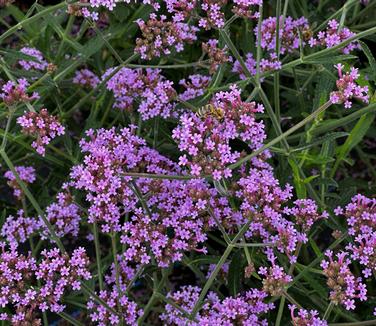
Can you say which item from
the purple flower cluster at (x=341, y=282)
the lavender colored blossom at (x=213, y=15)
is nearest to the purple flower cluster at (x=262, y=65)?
the lavender colored blossom at (x=213, y=15)

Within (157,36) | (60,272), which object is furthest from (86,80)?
(60,272)

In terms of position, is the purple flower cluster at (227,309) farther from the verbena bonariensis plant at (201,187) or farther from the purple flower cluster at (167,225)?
the purple flower cluster at (167,225)

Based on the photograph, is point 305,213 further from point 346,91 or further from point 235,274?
point 346,91

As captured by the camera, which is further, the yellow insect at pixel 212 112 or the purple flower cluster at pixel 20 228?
the purple flower cluster at pixel 20 228

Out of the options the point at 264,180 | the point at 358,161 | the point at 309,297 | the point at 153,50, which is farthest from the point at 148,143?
the point at 358,161

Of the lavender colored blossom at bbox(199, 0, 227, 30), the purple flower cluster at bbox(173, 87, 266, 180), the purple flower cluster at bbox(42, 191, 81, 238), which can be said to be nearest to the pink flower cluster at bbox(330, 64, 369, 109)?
the purple flower cluster at bbox(173, 87, 266, 180)

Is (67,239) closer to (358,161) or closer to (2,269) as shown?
(2,269)
